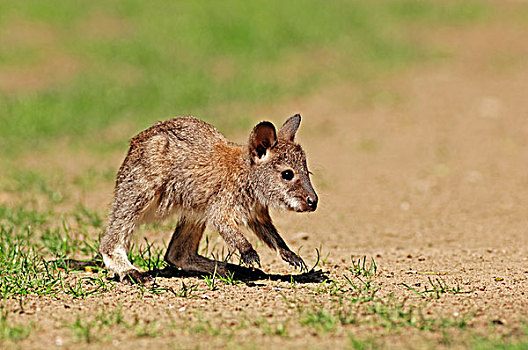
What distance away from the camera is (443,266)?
6023mm

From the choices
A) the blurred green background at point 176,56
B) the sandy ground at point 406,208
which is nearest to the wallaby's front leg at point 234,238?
the sandy ground at point 406,208

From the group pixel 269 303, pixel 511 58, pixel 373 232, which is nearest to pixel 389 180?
pixel 373 232

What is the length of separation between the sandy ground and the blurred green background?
1086mm

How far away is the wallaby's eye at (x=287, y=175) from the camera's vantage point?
18.0 ft

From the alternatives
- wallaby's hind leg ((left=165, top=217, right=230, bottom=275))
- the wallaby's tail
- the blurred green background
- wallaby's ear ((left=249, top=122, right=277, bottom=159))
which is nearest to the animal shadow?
wallaby's hind leg ((left=165, top=217, right=230, bottom=275))

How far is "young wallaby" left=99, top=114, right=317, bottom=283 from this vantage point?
548 cm

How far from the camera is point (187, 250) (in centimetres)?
597

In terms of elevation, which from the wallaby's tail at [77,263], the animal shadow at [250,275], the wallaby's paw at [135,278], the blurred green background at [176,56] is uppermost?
the blurred green background at [176,56]

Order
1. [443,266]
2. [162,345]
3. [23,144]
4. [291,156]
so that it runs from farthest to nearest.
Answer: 1. [23,144]
2. [443,266]
3. [291,156]
4. [162,345]

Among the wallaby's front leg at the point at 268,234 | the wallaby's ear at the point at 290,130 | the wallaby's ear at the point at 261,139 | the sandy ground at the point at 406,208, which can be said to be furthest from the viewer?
the wallaby's ear at the point at 290,130

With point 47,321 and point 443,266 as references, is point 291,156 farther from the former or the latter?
point 47,321

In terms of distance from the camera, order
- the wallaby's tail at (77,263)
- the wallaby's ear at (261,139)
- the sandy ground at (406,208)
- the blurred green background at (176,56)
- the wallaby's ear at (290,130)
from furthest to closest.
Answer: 1. the blurred green background at (176,56)
2. the wallaby's tail at (77,263)
3. the wallaby's ear at (290,130)
4. the wallaby's ear at (261,139)
5. the sandy ground at (406,208)

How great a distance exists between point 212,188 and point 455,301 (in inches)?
77.8

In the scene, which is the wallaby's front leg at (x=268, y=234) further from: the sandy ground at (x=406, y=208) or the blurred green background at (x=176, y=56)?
the blurred green background at (x=176, y=56)
